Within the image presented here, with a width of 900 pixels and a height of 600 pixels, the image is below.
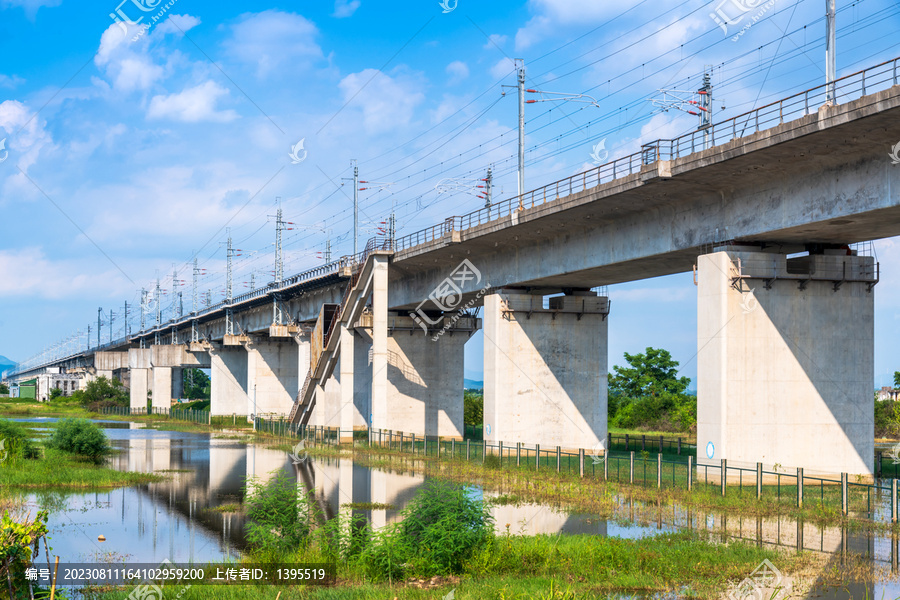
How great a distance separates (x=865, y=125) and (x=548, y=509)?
1329 centimetres

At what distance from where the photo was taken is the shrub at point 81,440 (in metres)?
36.5

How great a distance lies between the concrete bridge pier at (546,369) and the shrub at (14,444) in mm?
21409

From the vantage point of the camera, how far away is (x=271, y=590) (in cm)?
1351

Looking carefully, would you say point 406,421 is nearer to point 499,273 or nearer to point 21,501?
point 499,273

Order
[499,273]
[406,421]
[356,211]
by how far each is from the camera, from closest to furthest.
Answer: [499,273] → [406,421] → [356,211]

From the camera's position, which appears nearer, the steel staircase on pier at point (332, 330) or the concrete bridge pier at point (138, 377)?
the steel staircase on pier at point (332, 330)

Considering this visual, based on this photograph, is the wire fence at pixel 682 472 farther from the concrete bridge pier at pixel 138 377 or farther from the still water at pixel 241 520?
the concrete bridge pier at pixel 138 377

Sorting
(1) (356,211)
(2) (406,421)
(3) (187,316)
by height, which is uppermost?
(1) (356,211)

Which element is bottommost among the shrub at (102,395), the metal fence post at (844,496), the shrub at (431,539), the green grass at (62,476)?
the shrub at (102,395)

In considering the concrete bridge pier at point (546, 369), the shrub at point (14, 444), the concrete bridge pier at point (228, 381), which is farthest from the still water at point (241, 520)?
the concrete bridge pier at point (228, 381)

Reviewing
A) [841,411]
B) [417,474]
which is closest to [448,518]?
[417,474]

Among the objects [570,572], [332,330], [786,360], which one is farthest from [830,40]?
[332,330]

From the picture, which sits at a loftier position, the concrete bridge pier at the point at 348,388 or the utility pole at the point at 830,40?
the utility pole at the point at 830,40

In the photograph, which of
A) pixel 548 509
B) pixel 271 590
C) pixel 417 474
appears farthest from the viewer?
pixel 417 474
